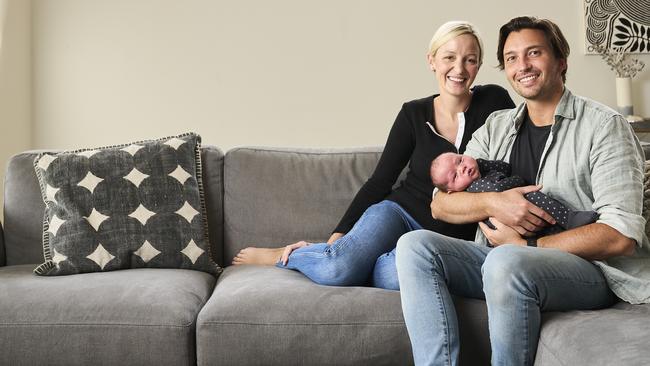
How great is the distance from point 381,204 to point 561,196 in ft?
2.12

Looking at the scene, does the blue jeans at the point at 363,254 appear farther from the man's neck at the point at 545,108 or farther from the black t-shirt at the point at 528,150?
the man's neck at the point at 545,108

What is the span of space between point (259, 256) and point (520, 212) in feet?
3.26

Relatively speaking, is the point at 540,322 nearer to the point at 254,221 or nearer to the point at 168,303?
the point at 168,303

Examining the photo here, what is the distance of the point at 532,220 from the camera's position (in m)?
2.00

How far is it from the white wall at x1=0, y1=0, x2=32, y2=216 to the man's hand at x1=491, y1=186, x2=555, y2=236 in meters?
2.87

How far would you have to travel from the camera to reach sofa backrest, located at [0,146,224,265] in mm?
2715

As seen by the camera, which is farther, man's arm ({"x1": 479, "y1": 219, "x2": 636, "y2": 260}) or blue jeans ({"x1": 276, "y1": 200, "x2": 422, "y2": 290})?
blue jeans ({"x1": 276, "y1": 200, "x2": 422, "y2": 290})

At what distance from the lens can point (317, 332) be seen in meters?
2.02

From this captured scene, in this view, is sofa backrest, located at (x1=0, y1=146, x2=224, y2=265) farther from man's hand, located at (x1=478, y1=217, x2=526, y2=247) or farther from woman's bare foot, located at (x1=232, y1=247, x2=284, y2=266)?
man's hand, located at (x1=478, y1=217, x2=526, y2=247)

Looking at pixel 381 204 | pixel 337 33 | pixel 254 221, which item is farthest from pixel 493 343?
pixel 337 33

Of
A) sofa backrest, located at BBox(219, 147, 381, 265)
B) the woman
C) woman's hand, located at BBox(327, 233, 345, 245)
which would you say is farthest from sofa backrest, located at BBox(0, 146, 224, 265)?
woman's hand, located at BBox(327, 233, 345, 245)

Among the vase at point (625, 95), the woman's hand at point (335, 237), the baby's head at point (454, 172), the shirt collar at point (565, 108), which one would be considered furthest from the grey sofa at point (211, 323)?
the vase at point (625, 95)

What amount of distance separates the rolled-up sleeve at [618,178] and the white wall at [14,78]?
3093 mm

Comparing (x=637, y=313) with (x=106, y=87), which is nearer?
(x=637, y=313)
